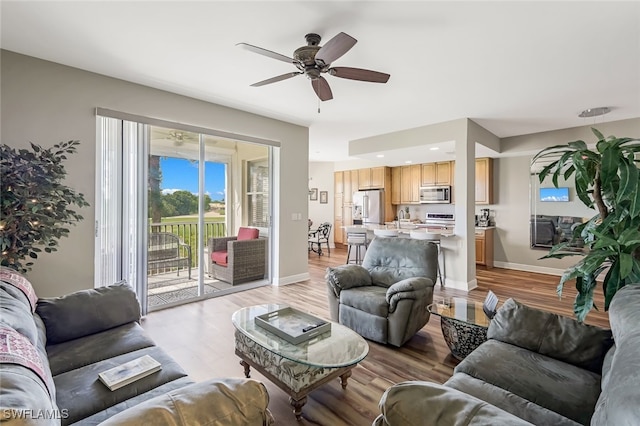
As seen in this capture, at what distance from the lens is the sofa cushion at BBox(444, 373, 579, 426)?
3.98 feet

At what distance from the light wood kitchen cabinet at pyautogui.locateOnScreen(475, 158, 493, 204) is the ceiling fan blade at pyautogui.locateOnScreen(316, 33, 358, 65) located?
5.34m

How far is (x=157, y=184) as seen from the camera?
3.78 m

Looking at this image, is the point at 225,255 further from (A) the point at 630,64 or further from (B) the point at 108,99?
(A) the point at 630,64

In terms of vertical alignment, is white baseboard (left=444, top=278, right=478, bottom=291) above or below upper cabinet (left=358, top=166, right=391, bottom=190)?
below

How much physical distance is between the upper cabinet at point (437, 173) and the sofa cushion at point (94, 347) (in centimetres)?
664

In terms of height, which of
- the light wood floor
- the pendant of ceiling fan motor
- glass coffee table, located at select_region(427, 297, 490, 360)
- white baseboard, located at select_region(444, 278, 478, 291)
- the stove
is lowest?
the light wood floor

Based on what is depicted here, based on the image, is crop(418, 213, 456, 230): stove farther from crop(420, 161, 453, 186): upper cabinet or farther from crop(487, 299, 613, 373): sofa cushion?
crop(487, 299, 613, 373): sofa cushion

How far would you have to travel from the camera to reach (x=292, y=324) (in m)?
2.25

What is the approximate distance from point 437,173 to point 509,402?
6357 mm

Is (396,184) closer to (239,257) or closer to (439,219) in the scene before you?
(439,219)

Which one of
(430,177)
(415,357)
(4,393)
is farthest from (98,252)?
(430,177)

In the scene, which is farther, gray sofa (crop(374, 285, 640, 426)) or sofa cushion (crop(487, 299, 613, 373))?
sofa cushion (crop(487, 299, 613, 373))

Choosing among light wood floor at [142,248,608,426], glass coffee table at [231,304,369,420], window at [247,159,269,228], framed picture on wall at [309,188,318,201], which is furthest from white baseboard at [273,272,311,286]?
framed picture on wall at [309,188,318,201]

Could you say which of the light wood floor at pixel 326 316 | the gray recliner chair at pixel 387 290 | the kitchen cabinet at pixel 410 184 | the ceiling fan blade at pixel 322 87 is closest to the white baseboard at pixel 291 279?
the light wood floor at pixel 326 316
